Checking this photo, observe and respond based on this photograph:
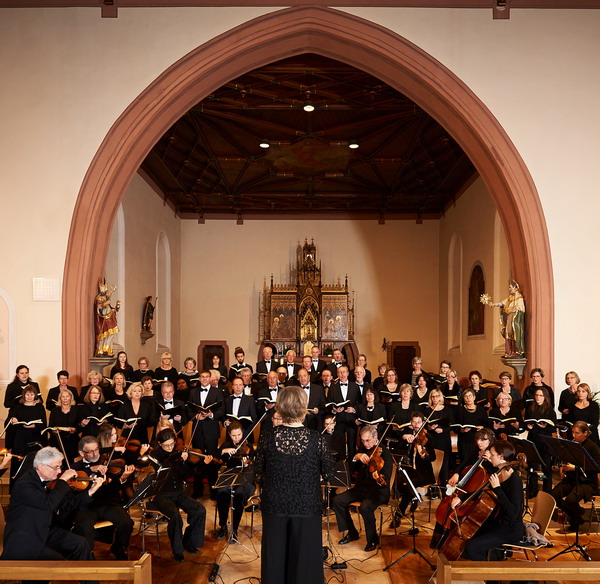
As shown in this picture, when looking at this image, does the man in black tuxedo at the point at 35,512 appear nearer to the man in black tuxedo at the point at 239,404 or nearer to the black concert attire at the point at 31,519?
the black concert attire at the point at 31,519

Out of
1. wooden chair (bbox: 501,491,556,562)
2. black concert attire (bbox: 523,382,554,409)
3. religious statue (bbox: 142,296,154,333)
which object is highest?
religious statue (bbox: 142,296,154,333)

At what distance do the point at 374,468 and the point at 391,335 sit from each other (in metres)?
11.4

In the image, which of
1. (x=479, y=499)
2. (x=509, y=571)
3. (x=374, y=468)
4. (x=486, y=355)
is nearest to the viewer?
(x=509, y=571)

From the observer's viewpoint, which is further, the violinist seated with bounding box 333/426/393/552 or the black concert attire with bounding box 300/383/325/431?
the black concert attire with bounding box 300/383/325/431

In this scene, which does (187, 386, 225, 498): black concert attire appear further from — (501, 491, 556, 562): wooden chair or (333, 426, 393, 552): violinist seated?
(501, 491, 556, 562): wooden chair

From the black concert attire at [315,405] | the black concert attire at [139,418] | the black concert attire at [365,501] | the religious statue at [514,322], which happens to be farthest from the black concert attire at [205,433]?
the religious statue at [514,322]

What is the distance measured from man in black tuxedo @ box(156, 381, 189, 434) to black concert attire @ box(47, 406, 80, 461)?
91 cm

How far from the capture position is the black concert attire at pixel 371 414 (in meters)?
7.18

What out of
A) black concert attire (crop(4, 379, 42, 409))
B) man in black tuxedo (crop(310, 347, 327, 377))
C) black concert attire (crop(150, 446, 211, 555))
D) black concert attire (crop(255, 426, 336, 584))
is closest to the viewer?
black concert attire (crop(255, 426, 336, 584))

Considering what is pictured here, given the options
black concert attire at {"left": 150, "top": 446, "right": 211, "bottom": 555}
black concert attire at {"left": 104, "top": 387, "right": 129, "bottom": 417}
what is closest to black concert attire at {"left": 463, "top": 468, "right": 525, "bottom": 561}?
black concert attire at {"left": 150, "top": 446, "right": 211, "bottom": 555}

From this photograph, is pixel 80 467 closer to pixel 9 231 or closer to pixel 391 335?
pixel 9 231

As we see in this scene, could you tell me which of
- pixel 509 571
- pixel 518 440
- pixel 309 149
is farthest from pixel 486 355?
pixel 509 571

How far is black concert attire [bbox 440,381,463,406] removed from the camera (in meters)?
7.99

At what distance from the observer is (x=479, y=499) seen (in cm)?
433
